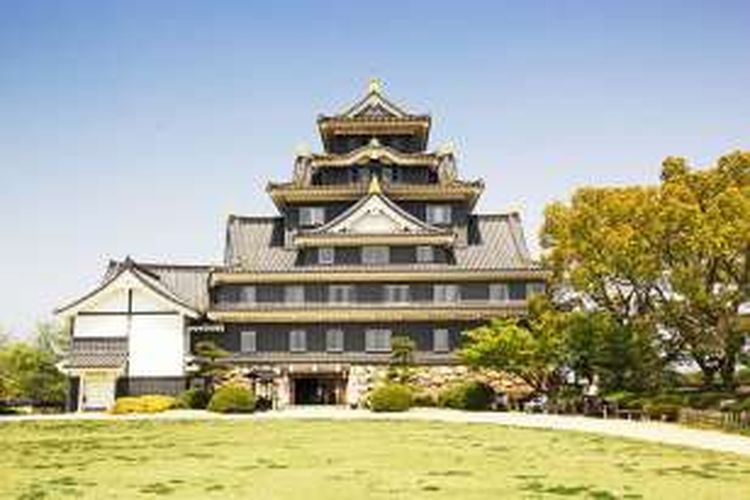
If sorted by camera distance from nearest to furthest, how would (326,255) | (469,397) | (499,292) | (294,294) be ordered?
(469,397) → (499,292) → (294,294) → (326,255)

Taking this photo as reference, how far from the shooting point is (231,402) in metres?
46.8

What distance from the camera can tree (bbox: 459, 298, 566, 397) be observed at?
47781mm

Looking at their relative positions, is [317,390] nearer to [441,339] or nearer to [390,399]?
[441,339]

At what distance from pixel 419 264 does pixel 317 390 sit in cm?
953

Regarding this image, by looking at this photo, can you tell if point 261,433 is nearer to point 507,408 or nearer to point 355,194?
point 507,408

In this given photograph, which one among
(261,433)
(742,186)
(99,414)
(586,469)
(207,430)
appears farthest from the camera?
(99,414)

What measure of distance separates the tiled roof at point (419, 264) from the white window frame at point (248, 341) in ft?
11.9

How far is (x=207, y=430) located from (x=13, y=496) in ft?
60.1

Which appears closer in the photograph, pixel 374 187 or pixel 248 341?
pixel 248 341

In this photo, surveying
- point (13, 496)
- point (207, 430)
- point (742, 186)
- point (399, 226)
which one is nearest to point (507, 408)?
point (399, 226)

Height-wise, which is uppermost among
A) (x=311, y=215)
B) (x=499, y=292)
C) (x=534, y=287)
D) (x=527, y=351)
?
(x=311, y=215)

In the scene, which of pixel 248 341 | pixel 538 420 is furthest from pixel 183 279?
pixel 538 420

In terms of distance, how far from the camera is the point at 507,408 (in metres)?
49.7

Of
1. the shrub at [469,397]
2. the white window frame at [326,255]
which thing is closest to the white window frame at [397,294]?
the white window frame at [326,255]
